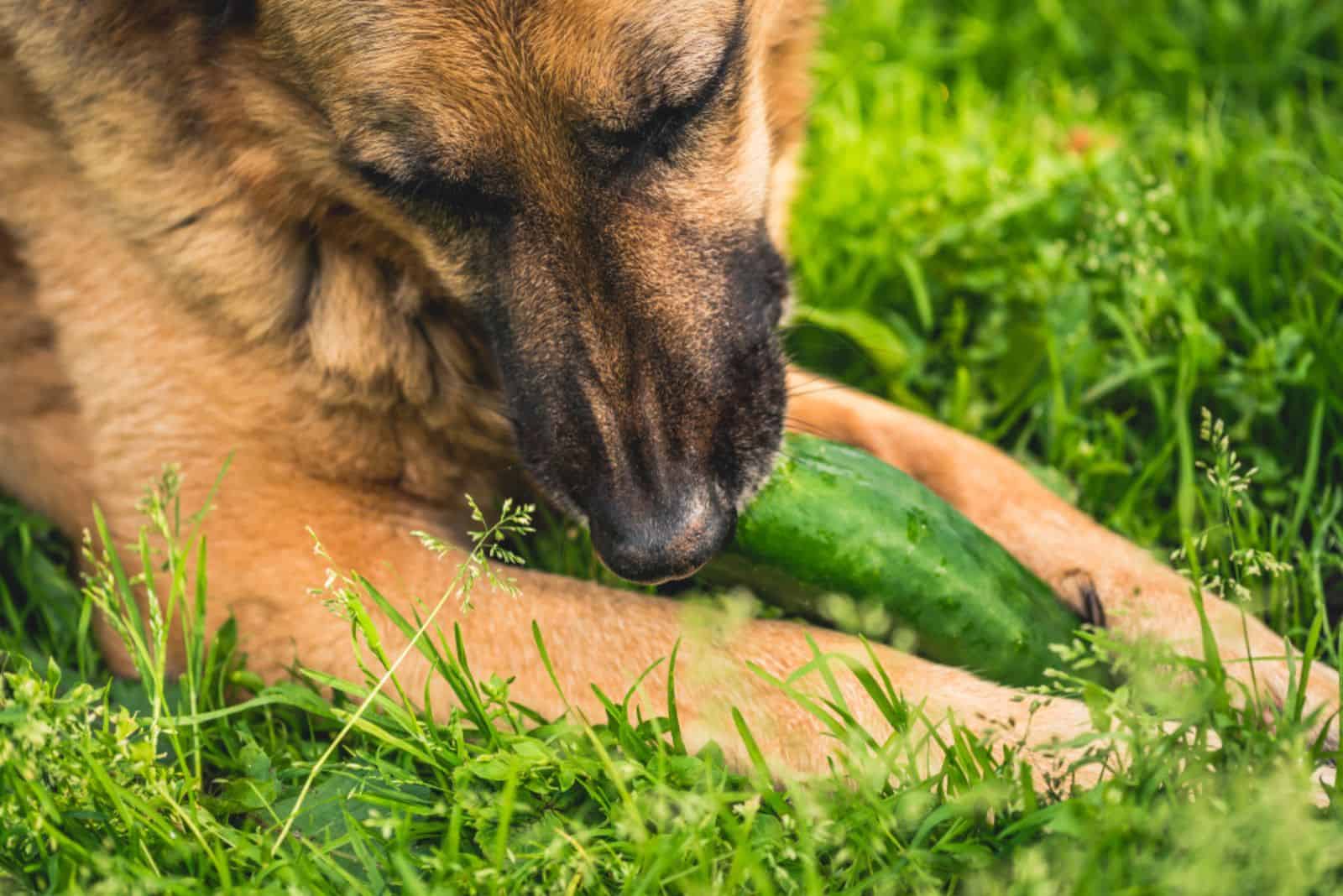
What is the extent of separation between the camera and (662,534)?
5.86ft

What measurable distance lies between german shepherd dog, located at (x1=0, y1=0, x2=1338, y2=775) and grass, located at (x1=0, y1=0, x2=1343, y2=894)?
0.12m

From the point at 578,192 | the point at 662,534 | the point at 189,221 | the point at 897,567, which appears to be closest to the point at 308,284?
the point at 189,221

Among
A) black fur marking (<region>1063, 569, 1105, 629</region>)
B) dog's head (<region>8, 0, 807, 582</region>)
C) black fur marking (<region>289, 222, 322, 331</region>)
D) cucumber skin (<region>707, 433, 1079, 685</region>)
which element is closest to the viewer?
dog's head (<region>8, 0, 807, 582</region>)

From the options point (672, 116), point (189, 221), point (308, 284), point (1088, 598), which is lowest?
point (1088, 598)

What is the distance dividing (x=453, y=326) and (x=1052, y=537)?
1.13 m

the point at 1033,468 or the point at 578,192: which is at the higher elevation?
the point at 578,192

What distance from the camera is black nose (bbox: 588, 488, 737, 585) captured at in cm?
179

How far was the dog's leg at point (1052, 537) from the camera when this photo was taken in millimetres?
1934

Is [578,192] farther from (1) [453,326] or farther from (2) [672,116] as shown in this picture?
(1) [453,326]

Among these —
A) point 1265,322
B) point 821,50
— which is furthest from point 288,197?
point 821,50

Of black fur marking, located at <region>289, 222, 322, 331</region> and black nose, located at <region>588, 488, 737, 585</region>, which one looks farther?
black fur marking, located at <region>289, 222, 322, 331</region>

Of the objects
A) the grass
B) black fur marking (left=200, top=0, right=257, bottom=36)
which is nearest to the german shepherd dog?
black fur marking (left=200, top=0, right=257, bottom=36)

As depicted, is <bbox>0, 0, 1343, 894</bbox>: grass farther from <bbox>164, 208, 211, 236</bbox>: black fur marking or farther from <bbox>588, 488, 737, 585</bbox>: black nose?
<bbox>164, 208, 211, 236</bbox>: black fur marking

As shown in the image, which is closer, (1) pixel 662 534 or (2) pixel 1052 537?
(1) pixel 662 534
